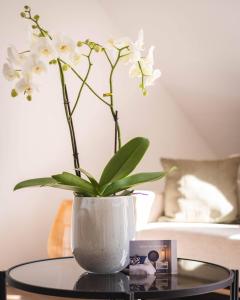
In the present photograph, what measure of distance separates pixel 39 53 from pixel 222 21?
81.8 inches

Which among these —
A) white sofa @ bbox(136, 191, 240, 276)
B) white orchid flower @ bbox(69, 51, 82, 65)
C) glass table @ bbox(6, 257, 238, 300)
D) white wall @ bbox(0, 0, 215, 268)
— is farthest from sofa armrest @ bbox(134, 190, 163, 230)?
white orchid flower @ bbox(69, 51, 82, 65)

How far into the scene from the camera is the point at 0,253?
11.7 ft

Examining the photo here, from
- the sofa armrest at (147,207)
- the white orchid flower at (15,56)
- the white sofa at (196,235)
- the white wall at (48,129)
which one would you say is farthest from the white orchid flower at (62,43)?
the white wall at (48,129)

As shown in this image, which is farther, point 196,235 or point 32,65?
point 196,235

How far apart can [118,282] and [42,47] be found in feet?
2.63

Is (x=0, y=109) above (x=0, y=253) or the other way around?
above

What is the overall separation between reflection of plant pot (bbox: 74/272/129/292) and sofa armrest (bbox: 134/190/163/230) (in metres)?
1.35

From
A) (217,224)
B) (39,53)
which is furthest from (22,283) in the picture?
(217,224)

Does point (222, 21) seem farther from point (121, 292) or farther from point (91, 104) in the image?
point (121, 292)

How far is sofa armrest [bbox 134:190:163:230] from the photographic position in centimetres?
333

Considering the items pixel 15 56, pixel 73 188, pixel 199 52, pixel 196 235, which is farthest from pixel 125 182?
pixel 199 52

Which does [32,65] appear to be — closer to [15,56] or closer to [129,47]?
[15,56]

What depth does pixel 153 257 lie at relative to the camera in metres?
1.91

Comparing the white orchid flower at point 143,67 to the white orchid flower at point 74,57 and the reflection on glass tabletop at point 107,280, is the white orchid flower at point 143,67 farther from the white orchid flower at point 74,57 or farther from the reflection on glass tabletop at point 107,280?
the reflection on glass tabletop at point 107,280
